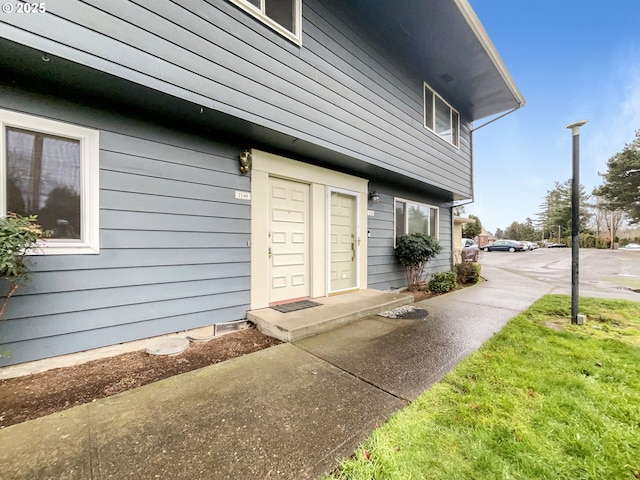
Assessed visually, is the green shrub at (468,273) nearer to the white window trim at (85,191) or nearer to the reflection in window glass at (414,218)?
the reflection in window glass at (414,218)

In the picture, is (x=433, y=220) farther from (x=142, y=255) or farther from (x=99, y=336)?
(x=99, y=336)

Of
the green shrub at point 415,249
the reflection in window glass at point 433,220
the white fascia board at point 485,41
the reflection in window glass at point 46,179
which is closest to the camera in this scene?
the reflection in window glass at point 46,179

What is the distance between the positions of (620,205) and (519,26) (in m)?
26.0

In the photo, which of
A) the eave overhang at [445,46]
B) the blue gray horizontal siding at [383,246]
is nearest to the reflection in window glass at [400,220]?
the blue gray horizontal siding at [383,246]

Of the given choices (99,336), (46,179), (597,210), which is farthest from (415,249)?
(597,210)

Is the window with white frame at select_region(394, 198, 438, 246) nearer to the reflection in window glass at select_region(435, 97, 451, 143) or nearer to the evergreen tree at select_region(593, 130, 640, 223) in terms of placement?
the reflection in window glass at select_region(435, 97, 451, 143)

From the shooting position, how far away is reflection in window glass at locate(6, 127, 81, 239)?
7.66 feet

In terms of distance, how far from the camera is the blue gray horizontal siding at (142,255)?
2.41 m

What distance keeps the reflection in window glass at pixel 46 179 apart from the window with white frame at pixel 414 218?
19.6 feet

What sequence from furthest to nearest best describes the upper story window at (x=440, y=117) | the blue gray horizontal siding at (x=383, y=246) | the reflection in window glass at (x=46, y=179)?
the upper story window at (x=440, y=117) < the blue gray horizontal siding at (x=383, y=246) < the reflection in window glass at (x=46, y=179)

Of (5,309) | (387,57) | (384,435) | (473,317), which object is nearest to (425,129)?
(387,57)

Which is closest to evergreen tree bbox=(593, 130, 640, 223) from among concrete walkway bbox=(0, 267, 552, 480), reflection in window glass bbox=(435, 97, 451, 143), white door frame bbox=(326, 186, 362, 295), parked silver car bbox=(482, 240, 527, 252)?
parked silver car bbox=(482, 240, 527, 252)

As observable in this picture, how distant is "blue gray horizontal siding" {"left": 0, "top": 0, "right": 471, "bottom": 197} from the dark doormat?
2586mm

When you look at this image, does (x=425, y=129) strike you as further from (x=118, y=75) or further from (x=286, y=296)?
(x=118, y=75)
